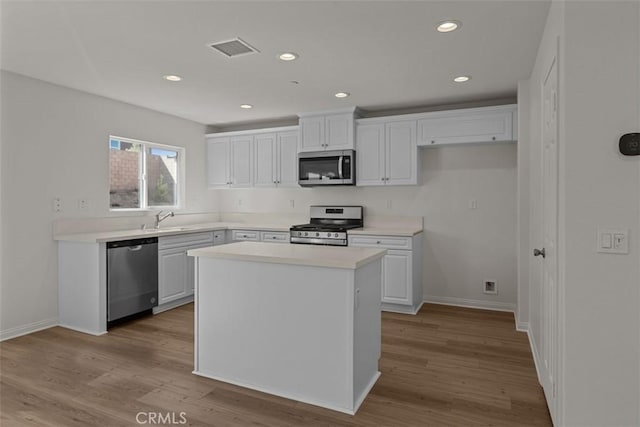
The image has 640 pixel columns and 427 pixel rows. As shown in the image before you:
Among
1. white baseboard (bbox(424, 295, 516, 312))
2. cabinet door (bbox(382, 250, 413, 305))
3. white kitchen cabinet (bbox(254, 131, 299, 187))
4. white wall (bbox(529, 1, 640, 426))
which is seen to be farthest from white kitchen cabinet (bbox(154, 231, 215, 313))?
white wall (bbox(529, 1, 640, 426))

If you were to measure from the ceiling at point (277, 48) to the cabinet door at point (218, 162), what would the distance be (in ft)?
4.14

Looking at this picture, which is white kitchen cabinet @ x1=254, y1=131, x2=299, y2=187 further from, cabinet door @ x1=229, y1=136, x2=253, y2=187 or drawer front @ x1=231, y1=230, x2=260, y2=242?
drawer front @ x1=231, y1=230, x2=260, y2=242

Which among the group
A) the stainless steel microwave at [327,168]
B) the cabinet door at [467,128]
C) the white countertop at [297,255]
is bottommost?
the white countertop at [297,255]

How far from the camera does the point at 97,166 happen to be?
4.11 metres

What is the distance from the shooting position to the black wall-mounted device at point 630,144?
1618mm

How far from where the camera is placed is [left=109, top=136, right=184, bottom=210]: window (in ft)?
14.5

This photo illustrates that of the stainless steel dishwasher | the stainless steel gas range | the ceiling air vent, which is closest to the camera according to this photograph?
the ceiling air vent

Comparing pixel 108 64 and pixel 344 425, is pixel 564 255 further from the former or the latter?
pixel 108 64

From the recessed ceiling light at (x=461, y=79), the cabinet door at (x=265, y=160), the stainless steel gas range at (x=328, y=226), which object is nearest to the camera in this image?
the recessed ceiling light at (x=461, y=79)

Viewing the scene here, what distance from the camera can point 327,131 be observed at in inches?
187

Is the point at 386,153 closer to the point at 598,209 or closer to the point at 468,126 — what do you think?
the point at 468,126

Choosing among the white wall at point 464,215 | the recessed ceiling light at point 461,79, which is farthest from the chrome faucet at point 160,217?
the recessed ceiling light at point 461,79

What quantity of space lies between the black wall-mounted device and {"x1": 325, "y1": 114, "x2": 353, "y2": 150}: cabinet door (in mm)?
3127

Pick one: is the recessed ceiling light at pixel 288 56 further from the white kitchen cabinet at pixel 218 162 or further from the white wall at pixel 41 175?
the white kitchen cabinet at pixel 218 162
